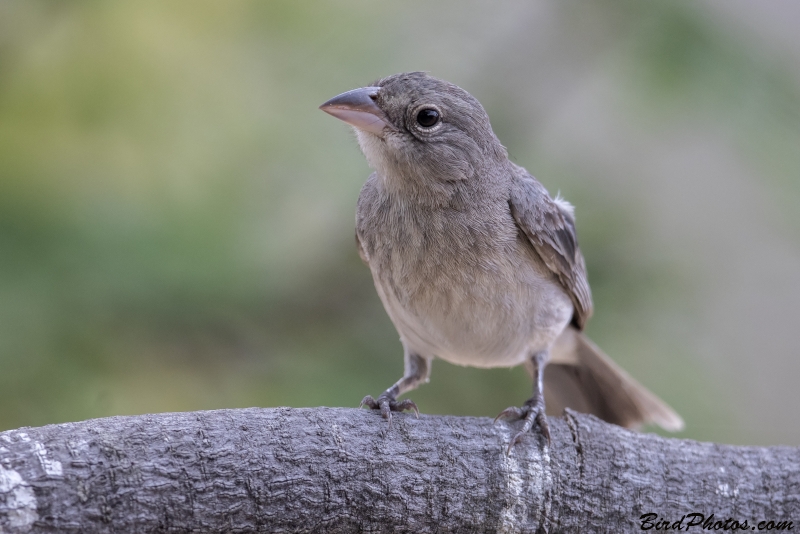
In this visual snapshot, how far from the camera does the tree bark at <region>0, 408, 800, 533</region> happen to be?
213 cm

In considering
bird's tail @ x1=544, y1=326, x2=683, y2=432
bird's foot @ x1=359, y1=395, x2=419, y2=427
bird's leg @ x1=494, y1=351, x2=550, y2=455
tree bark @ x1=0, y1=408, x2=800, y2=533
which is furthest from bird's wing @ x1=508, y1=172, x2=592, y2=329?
bird's foot @ x1=359, y1=395, x2=419, y2=427

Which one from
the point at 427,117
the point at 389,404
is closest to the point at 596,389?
the point at 389,404

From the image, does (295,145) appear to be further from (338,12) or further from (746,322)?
(746,322)

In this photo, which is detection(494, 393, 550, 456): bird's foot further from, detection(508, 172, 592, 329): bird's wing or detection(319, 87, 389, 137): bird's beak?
detection(319, 87, 389, 137): bird's beak

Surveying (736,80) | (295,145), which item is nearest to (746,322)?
(736,80)

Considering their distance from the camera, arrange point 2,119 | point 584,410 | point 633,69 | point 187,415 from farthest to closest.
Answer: point 633,69 → point 584,410 → point 2,119 → point 187,415

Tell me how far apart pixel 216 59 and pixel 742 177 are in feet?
13.2

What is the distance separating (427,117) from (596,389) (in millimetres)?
1970

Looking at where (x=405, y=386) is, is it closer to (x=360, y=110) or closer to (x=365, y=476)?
(x=365, y=476)

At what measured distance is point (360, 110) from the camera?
297 centimetres

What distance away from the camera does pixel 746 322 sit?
6.57 meters

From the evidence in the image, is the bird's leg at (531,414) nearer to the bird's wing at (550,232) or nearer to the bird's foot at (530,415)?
the bird's foot at (530,415)

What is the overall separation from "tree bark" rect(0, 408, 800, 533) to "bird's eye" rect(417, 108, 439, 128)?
1211 mm

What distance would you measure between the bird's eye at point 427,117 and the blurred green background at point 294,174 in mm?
1115
